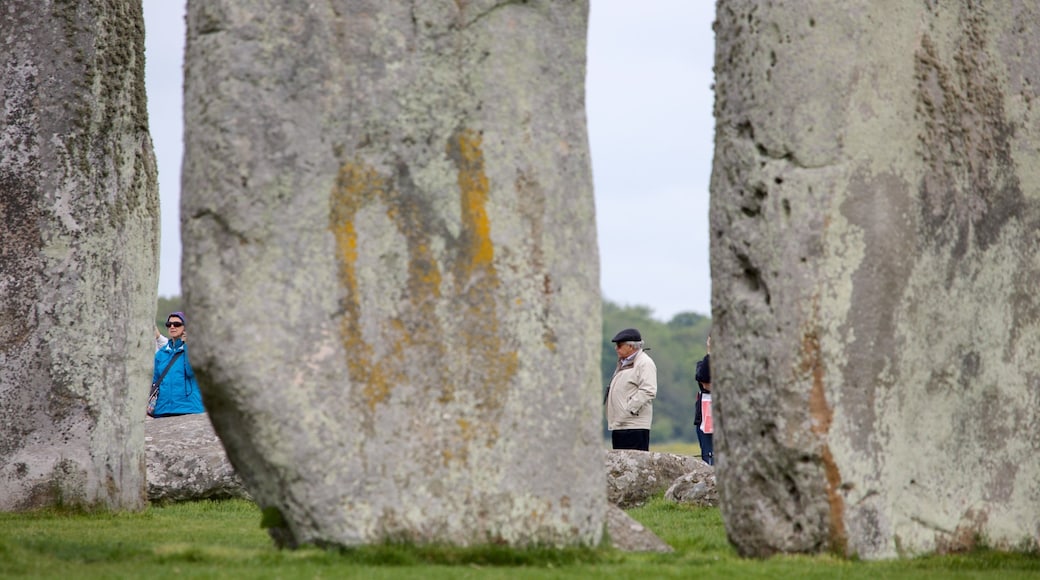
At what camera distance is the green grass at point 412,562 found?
7.97m

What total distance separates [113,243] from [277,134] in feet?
16.9

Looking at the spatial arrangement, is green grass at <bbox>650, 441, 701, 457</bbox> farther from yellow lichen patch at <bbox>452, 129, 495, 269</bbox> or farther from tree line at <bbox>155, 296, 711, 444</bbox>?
tree line at <bbox>155, 296, 711, 444</bbox>

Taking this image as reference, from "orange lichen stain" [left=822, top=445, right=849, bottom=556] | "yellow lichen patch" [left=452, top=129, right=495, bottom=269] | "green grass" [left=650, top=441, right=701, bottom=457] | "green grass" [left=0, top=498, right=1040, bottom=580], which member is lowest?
"green grass" [left=650, top=441, right=701, bottom=457]

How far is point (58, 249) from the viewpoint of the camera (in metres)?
12.8

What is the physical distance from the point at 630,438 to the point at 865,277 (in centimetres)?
766

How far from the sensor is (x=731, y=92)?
947 centimetres

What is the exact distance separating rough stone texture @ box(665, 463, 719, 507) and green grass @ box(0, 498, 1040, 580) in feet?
11.2

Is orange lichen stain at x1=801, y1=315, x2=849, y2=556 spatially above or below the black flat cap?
below

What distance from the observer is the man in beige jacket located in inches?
638

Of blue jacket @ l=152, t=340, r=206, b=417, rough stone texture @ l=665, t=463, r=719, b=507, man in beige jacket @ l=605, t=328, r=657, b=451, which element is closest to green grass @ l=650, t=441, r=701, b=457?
man in beige jacket @ l=605, t=328, r=657, b=451

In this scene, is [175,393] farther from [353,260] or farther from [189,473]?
[353,260]

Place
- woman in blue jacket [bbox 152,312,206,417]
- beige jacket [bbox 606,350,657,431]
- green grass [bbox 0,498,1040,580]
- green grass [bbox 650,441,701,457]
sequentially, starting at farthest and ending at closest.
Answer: green grass [bbox 650,441,701,457]
woman in blue jacket [bbox 152,312,206,417]
beige jacket [bbox 606,350,657,431]
green grass [bbox 0,498,1040,580]

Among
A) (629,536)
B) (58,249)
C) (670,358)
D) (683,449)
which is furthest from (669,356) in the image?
(629,536)

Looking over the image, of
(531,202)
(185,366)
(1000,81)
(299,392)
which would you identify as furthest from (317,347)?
(185,366)
